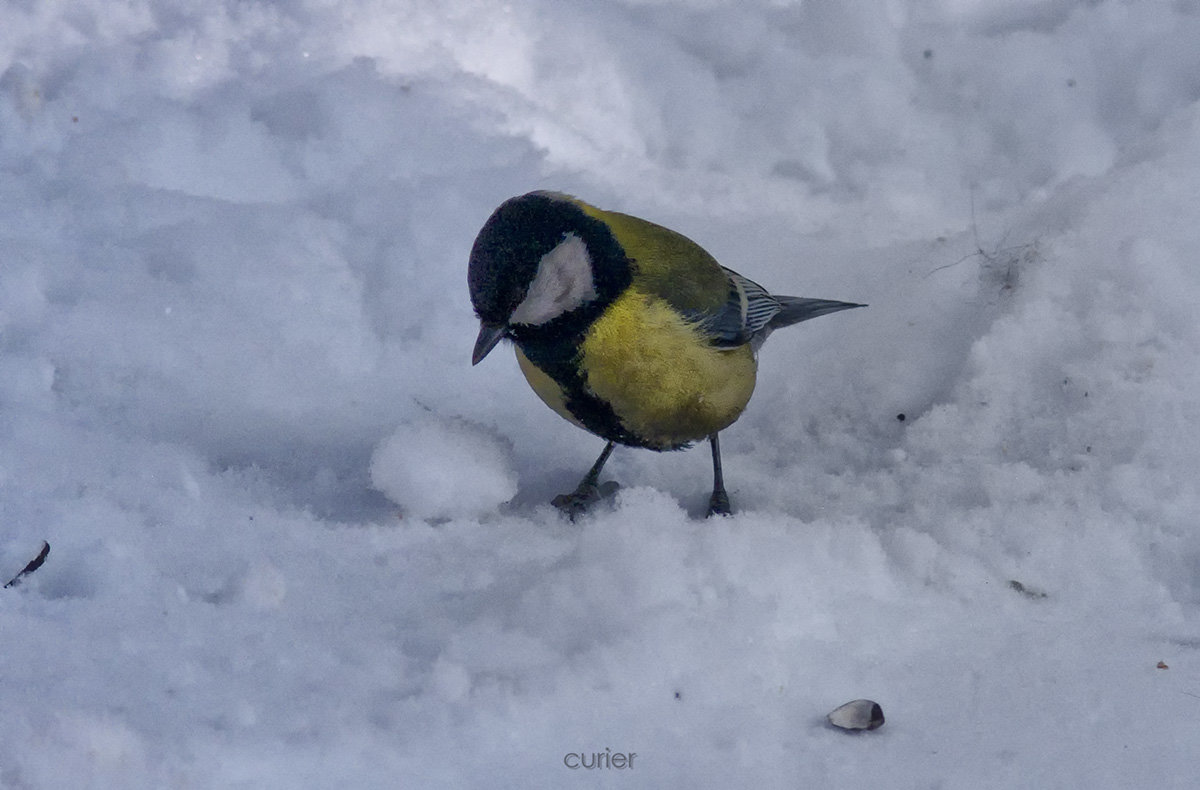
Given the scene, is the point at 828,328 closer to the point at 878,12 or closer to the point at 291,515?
the point at 878,12

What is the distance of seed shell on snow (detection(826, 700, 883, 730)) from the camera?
70.9 inches

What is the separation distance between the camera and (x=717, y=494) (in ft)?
9.19

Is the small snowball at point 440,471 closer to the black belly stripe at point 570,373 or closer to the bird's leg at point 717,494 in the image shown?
the black belly stripe at point 570,373

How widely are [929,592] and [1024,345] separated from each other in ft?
3.47

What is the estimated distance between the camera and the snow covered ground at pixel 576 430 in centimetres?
176

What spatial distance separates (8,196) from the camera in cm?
300

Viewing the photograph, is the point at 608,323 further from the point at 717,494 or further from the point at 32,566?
the point at 32,566

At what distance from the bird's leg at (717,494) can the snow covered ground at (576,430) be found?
2.4 inches

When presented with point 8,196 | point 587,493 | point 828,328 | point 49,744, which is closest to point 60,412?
point 8,196

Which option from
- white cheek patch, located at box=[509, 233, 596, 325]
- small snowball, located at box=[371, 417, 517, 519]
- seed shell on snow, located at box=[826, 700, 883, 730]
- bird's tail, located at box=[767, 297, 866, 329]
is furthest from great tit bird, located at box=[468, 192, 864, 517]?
seed shell on snow, located at box=[826, 700, 883, 730]

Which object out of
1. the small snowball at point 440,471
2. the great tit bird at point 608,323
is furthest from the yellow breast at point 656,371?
the small snowball at point 440,471

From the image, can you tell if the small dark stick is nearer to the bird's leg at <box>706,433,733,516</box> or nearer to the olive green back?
the olive green back

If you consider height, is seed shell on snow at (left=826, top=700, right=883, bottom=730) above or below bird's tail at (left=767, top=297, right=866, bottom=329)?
below

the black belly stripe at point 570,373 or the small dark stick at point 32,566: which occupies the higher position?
the black belly stripe at point 570,373
